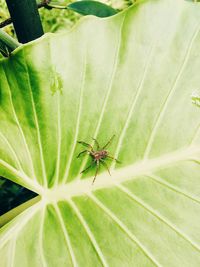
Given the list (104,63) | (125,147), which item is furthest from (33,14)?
(125,147)

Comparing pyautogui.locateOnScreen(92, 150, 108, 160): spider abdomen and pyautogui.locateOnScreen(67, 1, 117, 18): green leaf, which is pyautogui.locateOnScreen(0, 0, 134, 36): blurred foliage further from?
pyautogui.locateOnScreen(92, 150, 108, 160): spider abdomen

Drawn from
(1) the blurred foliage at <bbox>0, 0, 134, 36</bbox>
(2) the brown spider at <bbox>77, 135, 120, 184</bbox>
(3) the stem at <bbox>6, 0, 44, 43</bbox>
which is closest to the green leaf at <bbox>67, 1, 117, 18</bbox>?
(3) the stem at <bbox>6, 0, 44, 43</bbox>

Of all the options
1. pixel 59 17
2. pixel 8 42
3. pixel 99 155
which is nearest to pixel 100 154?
pixel 99 155

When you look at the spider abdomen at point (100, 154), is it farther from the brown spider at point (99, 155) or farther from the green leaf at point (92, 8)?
the green leaf at point (92, 8)

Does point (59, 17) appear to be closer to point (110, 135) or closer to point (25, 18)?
point (25, 18)

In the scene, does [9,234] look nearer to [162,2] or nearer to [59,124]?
[59,124]

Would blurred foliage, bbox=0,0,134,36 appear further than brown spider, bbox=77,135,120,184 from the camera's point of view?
Yes
